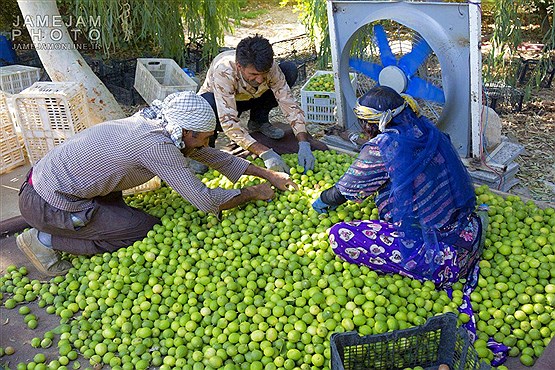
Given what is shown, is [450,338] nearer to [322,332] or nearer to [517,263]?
[322,332]

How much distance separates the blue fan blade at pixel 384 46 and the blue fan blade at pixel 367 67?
0.43 feet

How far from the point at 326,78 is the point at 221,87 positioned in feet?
6.57

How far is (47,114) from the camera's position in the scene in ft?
15.1

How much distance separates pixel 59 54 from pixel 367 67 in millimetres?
3140

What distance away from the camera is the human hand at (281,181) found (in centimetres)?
371

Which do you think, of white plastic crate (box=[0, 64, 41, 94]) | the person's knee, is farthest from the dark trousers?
white plastic crate (box=[0, 64, 41, 94])

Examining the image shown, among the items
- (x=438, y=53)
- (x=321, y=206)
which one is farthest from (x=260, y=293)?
(x=438, y=53)

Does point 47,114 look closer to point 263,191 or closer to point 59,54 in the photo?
point 59,54

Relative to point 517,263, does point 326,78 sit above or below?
above

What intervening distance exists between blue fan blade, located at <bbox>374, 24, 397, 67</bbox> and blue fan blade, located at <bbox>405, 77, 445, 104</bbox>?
0.24m

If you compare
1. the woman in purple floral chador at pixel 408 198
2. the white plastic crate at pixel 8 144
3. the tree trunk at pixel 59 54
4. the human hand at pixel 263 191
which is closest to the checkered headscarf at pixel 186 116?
the human hand at pixel 263 191

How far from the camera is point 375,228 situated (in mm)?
2984

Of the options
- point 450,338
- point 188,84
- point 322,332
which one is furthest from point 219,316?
point 188,84

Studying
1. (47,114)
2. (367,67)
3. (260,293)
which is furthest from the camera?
(47,114)
